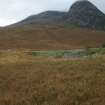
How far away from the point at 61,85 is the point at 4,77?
645 centimetres

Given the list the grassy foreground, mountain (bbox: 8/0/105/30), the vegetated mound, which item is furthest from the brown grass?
the grassy foreground

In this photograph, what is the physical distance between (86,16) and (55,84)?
126 metres

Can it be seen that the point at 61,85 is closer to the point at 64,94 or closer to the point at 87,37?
the point at 64,94

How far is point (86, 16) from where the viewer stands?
485ft

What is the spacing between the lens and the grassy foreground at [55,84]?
20641 mm

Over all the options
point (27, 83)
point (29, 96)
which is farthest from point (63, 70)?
point (29, 96)

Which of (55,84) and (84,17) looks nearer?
(55,84)

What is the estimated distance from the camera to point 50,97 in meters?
21.5

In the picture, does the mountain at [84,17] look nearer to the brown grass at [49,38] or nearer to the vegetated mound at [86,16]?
the vegetated mound at [86,16]

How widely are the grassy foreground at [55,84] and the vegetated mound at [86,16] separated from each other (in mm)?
113843

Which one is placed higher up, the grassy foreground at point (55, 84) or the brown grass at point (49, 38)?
the grassy foreground at point (55, 84)

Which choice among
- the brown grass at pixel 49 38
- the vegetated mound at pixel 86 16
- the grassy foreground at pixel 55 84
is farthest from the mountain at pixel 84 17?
the grassy foreground at pixel 55 84

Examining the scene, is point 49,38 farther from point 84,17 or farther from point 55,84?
point 55,84

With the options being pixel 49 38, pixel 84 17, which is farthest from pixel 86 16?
pixel 49 38
